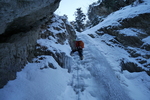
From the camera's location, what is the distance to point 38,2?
3.52 metres

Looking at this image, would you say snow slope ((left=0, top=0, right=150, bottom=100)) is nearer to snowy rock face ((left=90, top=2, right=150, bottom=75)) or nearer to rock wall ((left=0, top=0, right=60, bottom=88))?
rock wall ((left=0, top=0, right=60, bottom=88))

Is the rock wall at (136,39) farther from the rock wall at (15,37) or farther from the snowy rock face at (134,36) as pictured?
the rock wall at (15,37)

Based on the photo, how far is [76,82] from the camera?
14.4ft

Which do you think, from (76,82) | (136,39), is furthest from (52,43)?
(136,39)

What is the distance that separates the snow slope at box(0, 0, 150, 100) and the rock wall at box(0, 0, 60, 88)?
0.32 meters

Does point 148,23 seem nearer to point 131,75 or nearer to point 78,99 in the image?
point 131,75

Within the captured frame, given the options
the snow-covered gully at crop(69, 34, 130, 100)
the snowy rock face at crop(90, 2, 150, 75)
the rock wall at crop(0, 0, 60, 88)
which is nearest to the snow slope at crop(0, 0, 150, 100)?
the snow-covered gully at crop(69, 34, 130, 100)

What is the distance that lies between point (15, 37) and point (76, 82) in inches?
135

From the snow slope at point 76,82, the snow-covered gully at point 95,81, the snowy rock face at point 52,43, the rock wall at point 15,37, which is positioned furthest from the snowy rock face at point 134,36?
the rock wall at point 15,37

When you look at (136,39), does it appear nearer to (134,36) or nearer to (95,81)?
(134,36)

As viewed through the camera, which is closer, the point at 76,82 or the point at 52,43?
the point at 76,82

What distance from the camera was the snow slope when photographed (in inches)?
127

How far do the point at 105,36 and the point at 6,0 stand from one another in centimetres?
899

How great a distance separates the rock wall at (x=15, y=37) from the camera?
2.88m
